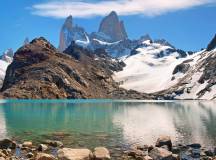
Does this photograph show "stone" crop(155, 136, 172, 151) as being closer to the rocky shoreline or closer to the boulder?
the rocky shoreline

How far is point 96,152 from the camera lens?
1997 inches

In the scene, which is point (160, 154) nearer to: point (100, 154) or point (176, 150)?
point (176, 150)

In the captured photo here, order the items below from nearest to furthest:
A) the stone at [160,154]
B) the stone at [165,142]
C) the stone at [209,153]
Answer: the stone at [160,154] < the stone at [209,153] < the stone at [165,142]

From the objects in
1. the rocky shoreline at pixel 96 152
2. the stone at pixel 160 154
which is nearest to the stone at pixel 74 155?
the rocky shoreline at pixel 96 152

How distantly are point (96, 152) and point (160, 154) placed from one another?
30.4 ft

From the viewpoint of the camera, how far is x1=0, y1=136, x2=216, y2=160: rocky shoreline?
160 feet

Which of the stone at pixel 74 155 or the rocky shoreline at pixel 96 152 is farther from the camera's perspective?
the rocky shoreline at pixel 96 152

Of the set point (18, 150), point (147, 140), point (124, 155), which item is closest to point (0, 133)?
point (18, 150)

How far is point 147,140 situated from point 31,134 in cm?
2239

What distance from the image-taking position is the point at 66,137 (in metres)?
76.5

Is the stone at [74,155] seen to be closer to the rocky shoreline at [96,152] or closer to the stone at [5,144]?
the rocky shoreline at [96,152]

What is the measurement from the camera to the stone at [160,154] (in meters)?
53.6

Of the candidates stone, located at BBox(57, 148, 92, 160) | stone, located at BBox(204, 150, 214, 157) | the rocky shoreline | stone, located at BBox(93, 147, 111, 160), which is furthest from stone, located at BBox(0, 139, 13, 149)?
stone, located at BBox(204, 150, 214, 157)

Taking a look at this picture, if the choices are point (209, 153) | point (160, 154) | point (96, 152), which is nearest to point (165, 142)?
point (209, 153)
